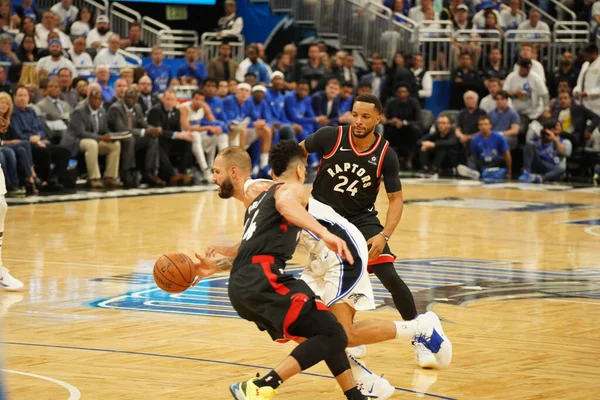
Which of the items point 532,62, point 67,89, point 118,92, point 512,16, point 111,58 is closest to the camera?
point 67,89

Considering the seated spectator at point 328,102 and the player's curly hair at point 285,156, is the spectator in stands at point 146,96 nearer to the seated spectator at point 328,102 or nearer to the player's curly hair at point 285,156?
the seated spectator at point 328,102

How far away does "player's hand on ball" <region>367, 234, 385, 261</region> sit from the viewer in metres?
7.05

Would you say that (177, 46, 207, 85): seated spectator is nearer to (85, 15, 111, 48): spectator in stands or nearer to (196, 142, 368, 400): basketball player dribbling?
(85, 15, 111, 48): spectator in stands

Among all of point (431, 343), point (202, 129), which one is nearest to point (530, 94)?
point (202, 129)

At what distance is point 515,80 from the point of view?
73.3 feet

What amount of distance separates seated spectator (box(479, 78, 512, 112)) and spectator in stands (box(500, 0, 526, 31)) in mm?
2977

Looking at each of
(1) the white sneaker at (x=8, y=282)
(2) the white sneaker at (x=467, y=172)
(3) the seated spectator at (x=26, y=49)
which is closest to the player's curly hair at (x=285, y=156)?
(1) the white sneaker at (x=8, y=282)

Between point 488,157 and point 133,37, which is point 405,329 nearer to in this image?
point 488,157

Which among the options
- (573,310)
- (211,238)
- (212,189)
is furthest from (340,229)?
(212,189)

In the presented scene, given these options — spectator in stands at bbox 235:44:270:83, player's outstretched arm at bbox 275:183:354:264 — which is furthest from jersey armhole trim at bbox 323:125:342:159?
spectator in stands at bbox 235:44:270:83

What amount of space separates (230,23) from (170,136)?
22.7 feet

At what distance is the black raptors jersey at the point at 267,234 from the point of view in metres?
5.75

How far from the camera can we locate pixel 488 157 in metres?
21.4

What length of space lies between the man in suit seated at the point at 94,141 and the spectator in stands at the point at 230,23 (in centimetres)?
746
